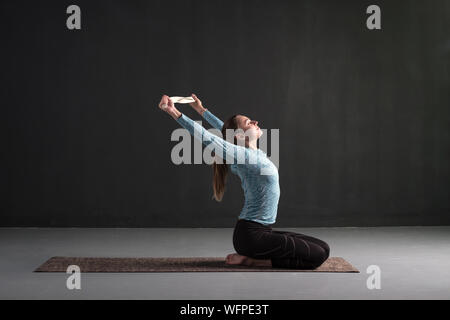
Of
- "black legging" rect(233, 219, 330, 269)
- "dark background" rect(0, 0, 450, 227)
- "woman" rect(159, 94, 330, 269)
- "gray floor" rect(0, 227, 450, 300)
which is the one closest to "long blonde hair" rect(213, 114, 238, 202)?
"woman" rect(159, 94, 330, 269)

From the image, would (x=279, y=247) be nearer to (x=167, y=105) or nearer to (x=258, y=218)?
(x=258, y=218)

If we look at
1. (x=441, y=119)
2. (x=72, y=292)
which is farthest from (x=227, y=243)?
(x=441, y=119)

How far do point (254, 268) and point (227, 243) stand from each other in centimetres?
126

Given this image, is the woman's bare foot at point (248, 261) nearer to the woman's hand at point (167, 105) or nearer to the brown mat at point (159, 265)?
the brown mat at point (159, 265)

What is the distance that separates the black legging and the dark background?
2.21m

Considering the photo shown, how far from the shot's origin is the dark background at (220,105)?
20.5 feet

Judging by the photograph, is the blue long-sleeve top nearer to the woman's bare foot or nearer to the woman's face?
the woman's face

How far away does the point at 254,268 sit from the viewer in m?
4.07

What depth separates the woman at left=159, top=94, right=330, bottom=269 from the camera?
4.03 meters

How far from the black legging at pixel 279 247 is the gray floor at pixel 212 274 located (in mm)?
130

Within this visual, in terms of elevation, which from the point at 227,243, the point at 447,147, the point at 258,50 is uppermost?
the point at 258,50

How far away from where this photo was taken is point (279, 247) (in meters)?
4.03

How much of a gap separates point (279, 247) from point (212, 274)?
16.6 inches

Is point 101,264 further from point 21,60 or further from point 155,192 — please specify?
point 21,60
